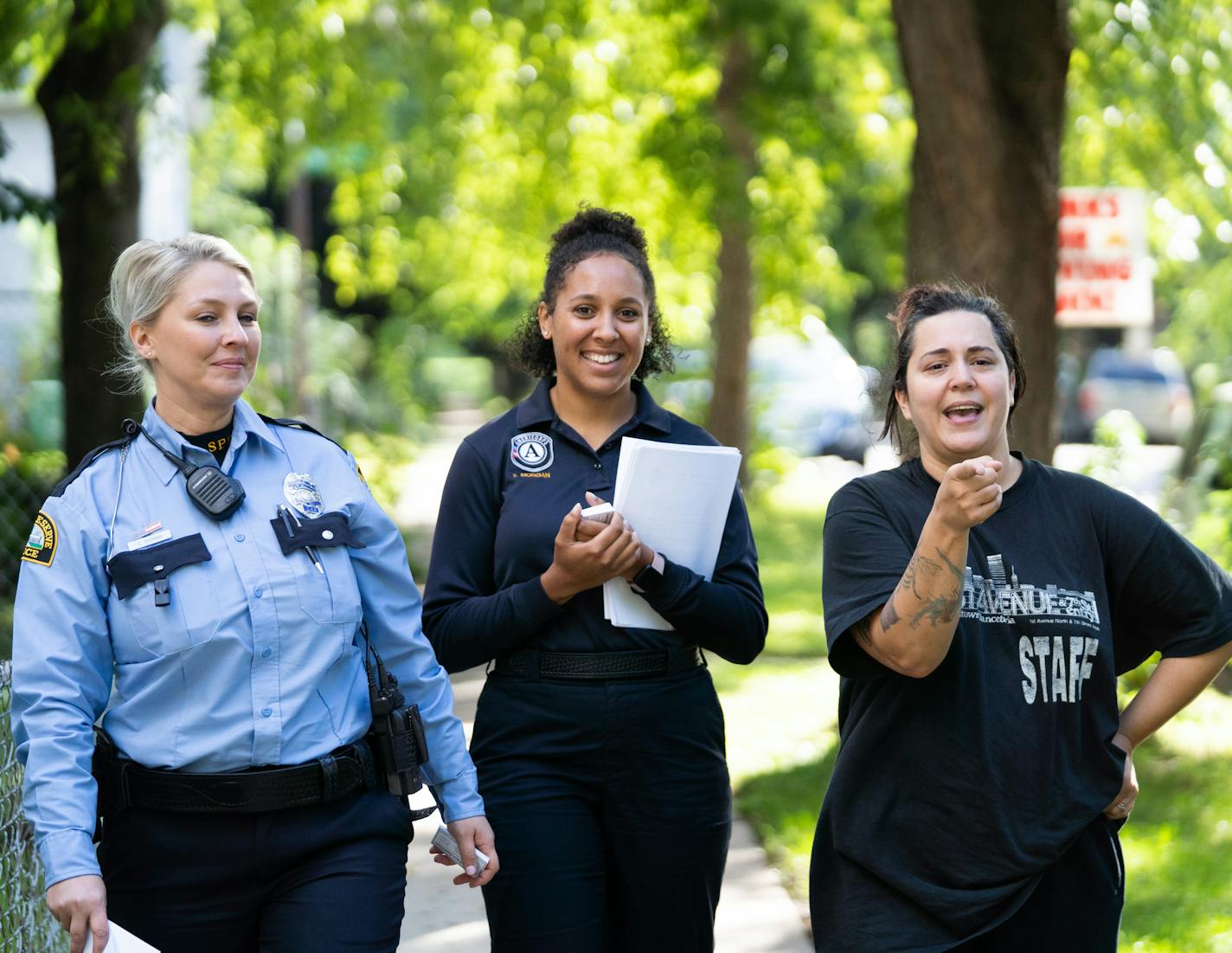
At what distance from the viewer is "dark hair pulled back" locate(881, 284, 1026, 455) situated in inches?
123

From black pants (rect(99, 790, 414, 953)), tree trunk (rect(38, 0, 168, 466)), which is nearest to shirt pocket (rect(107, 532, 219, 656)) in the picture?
black pants (rect(99, 790, 414, 953))

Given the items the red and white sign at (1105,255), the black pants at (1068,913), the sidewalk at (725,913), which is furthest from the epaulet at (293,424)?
the red and white sign at (1105,255)

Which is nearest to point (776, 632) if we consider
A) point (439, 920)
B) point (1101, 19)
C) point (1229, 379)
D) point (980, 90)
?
point (1229, 379)

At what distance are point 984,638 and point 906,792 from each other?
1.04 feet

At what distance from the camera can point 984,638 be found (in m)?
2.88

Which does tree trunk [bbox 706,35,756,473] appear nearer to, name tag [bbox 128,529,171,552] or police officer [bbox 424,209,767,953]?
police officer [bbox 424,209,767,953]

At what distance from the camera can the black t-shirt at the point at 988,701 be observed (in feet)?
9.41

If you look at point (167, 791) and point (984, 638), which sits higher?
point (984, 638)

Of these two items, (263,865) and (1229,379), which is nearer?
(263,865)

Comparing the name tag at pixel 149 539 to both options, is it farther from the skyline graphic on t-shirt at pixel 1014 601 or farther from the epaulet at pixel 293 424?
the skyline graphic on t-shirt at pixel 1014 601

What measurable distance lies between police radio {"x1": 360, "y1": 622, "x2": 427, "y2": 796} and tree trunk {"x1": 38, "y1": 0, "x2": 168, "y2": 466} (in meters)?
6.54

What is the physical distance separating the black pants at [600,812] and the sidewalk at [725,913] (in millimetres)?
1753

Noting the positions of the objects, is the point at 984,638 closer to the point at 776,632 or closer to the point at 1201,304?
the point at 776,632

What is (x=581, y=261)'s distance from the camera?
3701 millimetres
